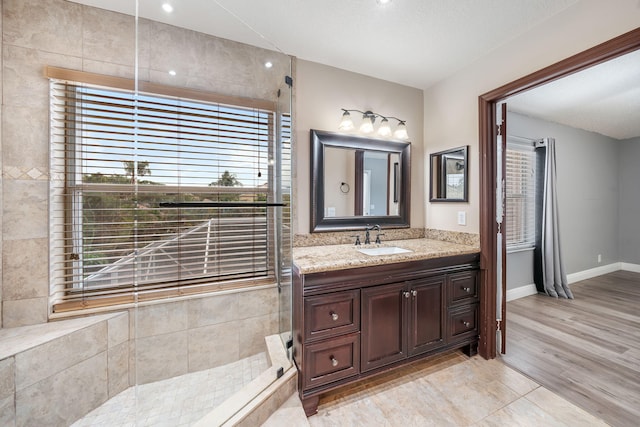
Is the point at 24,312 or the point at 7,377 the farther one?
the point at 24,312

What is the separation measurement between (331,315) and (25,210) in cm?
190

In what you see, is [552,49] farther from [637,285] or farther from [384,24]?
[637,285]

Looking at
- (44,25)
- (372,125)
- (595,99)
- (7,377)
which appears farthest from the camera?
(595,99)

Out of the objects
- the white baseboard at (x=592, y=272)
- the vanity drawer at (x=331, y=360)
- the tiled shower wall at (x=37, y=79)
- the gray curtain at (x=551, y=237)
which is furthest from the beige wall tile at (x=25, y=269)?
the white baseboard at (x=592, y=272)

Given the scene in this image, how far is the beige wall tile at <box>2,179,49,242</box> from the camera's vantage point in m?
1.39

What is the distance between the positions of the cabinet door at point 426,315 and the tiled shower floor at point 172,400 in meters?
1.08

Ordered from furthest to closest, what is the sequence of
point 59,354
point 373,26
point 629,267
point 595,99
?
point 629,267 < point 595,99 < point 373,26 < point 59,354

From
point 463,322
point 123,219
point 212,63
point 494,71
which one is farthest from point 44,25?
point 463,322

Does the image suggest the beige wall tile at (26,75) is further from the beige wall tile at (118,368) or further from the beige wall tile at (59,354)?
the beige wall tile at (118,368)

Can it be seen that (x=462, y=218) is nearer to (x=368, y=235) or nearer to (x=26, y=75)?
(x=368, y=235)

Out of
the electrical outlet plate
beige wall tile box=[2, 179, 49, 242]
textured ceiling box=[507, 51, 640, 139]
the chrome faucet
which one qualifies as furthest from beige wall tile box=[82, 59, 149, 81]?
textured ceiling box=[507, 51, 640, 139]

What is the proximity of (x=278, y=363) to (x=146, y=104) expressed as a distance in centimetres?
182

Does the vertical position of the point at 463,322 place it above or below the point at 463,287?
below

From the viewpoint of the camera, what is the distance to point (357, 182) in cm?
229
